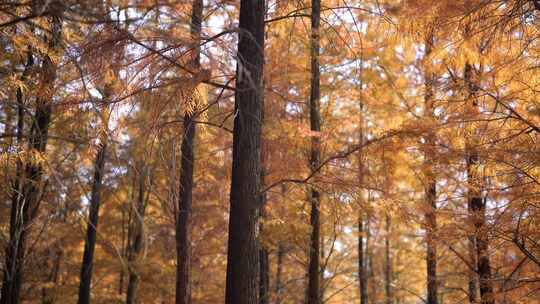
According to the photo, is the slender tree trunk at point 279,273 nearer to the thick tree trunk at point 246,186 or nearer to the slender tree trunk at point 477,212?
the slender tree trunk at point 477,212

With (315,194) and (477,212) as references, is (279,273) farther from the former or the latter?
(477,212)

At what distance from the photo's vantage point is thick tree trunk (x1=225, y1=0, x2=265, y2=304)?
397cm

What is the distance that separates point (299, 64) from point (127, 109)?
581 centimetres

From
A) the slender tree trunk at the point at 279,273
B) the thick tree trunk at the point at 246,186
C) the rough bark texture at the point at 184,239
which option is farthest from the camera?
the slender tree trunk at the point at 279,273

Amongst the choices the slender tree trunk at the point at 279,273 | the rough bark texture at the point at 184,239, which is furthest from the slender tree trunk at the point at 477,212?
the slender tree trunk at the point at 279,273

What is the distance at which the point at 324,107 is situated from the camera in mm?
11062

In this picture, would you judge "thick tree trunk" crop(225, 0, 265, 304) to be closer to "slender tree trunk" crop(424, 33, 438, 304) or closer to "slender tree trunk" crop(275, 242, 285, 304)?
"slender tree trunk" crop(424, 33, 438, 304)

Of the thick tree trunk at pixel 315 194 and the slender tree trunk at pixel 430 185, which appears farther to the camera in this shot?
the thick tree trunk at pixel 315 194

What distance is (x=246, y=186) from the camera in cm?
410

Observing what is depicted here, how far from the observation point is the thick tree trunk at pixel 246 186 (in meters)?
3.97

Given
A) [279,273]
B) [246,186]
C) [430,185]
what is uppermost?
[430,185]

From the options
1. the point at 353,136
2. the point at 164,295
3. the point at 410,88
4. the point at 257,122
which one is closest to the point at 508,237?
the point at 257,122

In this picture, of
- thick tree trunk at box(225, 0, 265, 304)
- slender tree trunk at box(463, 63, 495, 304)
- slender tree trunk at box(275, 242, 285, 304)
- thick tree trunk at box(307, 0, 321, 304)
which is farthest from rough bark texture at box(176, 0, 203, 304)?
slender tree trunk at box(463, 63, 495, 304)

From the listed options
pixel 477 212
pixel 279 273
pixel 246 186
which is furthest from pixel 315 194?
pixel 279 273
